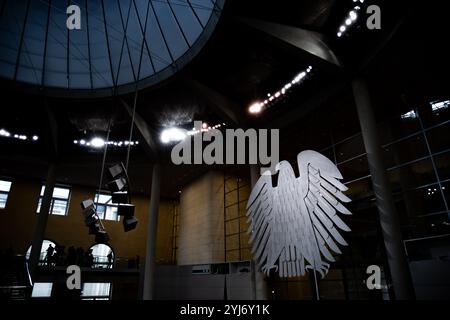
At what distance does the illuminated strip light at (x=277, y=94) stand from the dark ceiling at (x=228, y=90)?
0.39 meters

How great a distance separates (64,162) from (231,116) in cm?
1469

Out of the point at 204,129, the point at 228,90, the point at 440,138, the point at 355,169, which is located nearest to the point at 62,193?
the point at 204,129

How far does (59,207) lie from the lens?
93.8 feet

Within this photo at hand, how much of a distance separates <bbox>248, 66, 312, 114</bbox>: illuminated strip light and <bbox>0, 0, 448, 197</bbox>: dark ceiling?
39cm

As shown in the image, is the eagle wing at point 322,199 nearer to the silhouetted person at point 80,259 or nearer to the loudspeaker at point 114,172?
the loudspeaker at point 114,172

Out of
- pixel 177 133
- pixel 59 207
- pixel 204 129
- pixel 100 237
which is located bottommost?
Answer: pixel 100 237

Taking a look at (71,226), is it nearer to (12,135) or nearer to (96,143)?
(96,143)

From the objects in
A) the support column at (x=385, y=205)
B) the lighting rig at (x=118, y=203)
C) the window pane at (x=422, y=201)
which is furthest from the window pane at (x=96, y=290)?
the window pane at (x=422, y=201)

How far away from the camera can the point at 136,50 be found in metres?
17.7

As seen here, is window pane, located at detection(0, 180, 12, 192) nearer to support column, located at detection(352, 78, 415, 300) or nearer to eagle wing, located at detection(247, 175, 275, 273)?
eagle wing, located at detection(247, 175, 275, 273)

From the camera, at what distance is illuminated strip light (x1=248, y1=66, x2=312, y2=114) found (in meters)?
15.1

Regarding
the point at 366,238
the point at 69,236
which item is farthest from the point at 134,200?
the point at 366,238

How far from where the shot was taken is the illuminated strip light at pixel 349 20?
38.9ft

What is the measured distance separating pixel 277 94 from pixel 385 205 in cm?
856
